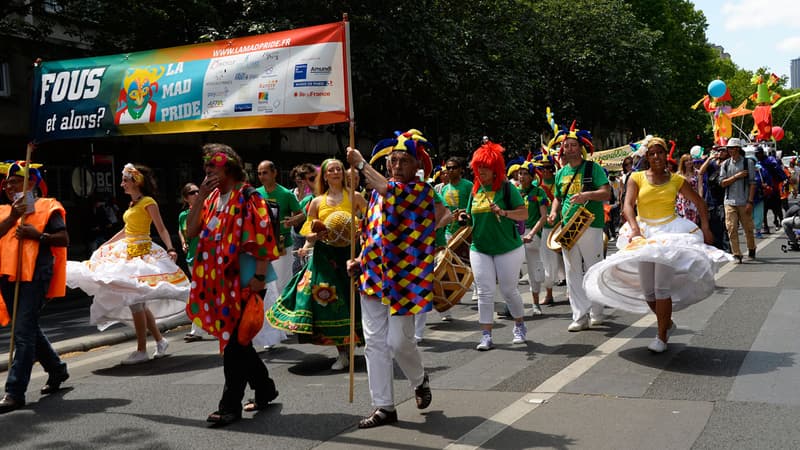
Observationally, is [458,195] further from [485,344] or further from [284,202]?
[485,344]

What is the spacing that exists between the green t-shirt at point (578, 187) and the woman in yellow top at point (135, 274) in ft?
12.8

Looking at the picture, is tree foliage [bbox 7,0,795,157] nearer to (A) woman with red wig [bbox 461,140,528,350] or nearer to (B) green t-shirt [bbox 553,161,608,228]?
(B) green t-shirt [bbox 553,161,608,228]

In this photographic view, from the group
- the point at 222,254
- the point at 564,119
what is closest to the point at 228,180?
the point at 222,254

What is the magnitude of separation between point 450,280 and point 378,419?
2.70m

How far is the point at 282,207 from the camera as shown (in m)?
8.80

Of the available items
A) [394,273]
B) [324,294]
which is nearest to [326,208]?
[324,294]

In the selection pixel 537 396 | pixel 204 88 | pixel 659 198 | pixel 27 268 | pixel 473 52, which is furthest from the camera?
pixel 473 52

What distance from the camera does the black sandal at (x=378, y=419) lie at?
17.1 ft

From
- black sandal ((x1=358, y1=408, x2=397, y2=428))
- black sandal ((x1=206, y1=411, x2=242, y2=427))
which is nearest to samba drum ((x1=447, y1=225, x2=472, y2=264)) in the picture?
black sandal ((x1=358, y1=408, x2=397, y2=428))

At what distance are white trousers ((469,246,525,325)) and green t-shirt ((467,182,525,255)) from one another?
0.07m

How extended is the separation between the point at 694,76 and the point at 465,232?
49.4m

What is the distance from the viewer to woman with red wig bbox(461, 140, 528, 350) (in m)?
7.68

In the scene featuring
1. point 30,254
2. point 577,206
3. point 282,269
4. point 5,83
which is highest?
point 5,83

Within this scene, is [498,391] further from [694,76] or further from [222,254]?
[694,76]
